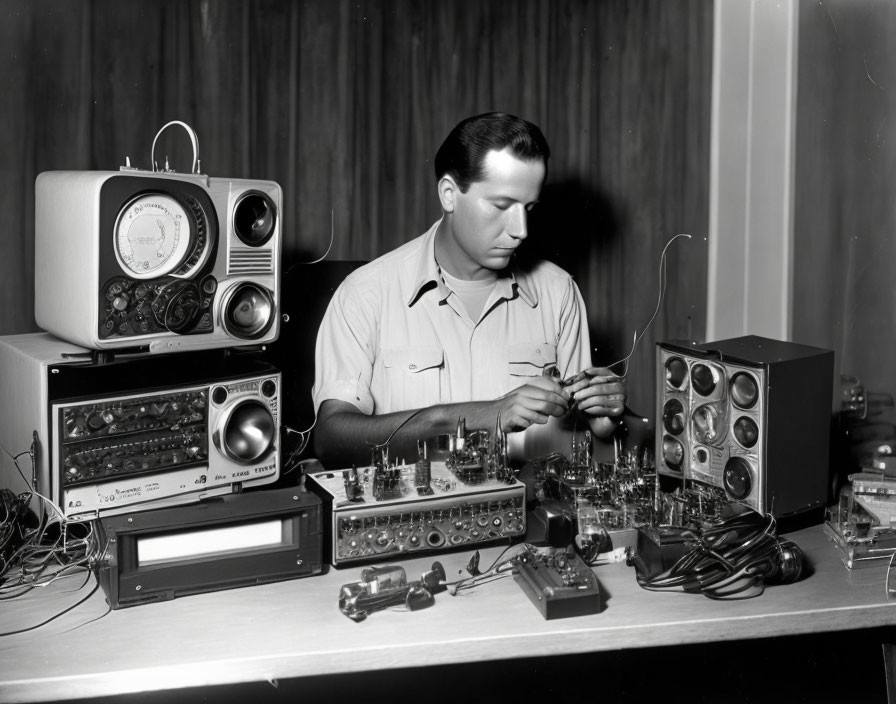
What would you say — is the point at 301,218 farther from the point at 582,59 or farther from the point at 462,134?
the point at 582,59

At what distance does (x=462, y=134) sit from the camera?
2590mm

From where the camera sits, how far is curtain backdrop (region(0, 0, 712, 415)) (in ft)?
8.77

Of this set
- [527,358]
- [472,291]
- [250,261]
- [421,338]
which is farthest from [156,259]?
[527,358]

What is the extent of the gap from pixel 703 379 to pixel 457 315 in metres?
1.00

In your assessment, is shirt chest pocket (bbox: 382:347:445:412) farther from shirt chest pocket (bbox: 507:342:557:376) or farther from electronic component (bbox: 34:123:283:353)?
electronic component (bbox: 34:123:283:353)

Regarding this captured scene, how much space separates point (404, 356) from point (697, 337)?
158cm

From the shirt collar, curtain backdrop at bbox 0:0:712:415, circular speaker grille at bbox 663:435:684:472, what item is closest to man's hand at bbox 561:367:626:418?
circular speaker grille at bbox 663:435:684:472

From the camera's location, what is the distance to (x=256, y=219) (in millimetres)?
1893

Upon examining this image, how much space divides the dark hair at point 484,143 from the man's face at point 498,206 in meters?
0.02

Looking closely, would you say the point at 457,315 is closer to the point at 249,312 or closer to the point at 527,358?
the point at 527,358

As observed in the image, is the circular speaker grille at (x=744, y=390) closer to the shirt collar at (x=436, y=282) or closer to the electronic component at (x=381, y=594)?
the electronic component at (x=381, y=594)

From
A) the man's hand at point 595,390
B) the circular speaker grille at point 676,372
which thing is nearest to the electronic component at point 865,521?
the circular speaker grille at point 676,372

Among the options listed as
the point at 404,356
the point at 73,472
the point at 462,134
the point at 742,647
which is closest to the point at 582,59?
the point at 462,134

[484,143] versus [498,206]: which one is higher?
[484,143]
